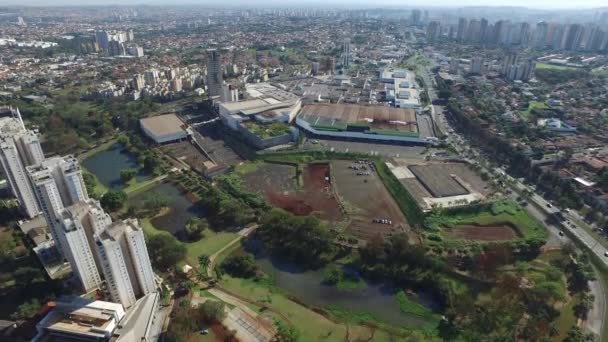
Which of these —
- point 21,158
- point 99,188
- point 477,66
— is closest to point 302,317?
point 21,158

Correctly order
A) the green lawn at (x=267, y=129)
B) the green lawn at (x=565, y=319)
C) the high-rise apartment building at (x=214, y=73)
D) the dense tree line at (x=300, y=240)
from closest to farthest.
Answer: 1. the green lawn at (x=565, y=319)
2. the dense tree line at (x=300, y=240)
3. the green lawn at (x=267, y=129)
4. the high-rise apartment building at (x=214, y=73)

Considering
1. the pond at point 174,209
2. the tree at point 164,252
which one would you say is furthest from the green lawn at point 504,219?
the pond at point 174,209

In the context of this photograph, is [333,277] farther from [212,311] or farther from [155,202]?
[155,202]

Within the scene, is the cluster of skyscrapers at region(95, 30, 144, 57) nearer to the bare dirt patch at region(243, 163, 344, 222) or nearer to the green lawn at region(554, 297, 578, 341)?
the bare dirt patch at region(243, 163, 344, 222)

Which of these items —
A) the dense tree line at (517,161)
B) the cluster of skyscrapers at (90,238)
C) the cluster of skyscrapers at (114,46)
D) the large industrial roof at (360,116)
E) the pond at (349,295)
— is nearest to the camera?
the cluster of skyscrapers at (90,238)

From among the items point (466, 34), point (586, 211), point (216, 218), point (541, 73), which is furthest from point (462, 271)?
point (466, 34)

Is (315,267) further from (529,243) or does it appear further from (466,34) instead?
(466,34)

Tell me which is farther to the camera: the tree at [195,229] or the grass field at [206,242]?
the tree at [195,229]

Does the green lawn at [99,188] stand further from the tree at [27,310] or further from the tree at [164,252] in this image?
the tree at [27,310]
